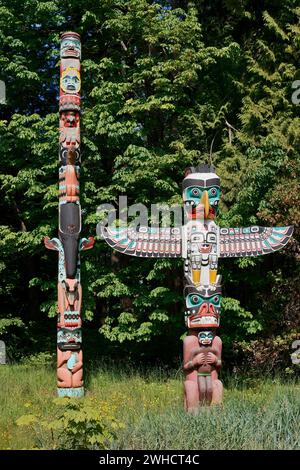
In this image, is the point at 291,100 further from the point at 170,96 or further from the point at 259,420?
the point at 259,420

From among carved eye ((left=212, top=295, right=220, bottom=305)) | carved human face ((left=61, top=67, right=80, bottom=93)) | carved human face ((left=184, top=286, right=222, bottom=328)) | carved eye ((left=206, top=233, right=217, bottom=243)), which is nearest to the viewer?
carved human face ((left=184, top=286, right=222, bottom=328))

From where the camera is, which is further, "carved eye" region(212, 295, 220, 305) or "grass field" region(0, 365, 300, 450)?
"carved eye" region(212, 295, 220, 305)

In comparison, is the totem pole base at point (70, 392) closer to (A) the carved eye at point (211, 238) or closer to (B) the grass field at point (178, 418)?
(B) the grass field at point (178, 418)

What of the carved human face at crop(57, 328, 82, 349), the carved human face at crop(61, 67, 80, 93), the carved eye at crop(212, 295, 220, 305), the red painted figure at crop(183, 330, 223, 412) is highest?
the carved human face at crop(61, 67, 80, 93)

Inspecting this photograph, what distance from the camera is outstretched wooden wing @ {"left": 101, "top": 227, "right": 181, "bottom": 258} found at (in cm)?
798

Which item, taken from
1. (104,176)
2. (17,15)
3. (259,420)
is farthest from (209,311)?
(17,15)

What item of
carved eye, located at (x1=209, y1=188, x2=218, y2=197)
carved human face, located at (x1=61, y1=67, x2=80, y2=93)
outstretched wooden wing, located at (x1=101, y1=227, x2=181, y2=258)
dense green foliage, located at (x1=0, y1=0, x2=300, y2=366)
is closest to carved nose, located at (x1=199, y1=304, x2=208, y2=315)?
outstretched wooden wing, located at (x1=101, y1=227, x2=181, y2=258)

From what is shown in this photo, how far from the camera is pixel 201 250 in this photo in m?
7.88

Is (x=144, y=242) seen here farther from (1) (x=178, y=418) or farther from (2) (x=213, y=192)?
(1) (x=178, y=418)

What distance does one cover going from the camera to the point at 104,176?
12789 millimetres

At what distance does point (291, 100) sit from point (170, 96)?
2.66m

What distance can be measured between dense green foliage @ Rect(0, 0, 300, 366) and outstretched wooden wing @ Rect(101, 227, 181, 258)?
8.12 feet

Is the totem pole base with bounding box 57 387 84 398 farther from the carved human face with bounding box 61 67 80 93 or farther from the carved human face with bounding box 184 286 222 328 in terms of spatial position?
the carved human face with bounding box 61 67 80 93

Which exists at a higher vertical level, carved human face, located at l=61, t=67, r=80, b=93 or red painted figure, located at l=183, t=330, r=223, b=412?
carved human face, located at l=61, t=67, r=80, b=93
